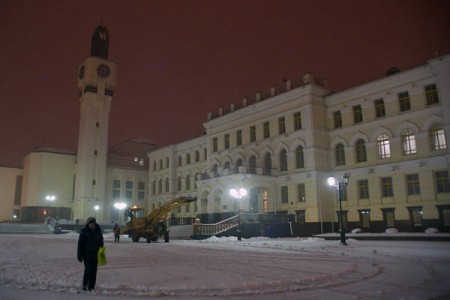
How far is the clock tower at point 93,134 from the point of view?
61031 millimetres

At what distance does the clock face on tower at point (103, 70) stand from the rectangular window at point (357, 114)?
43045 mm

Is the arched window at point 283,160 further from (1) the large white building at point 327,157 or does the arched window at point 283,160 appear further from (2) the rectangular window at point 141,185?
(2) the rectangular window at point 141,185

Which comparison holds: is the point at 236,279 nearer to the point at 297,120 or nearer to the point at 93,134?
the point at 297,120

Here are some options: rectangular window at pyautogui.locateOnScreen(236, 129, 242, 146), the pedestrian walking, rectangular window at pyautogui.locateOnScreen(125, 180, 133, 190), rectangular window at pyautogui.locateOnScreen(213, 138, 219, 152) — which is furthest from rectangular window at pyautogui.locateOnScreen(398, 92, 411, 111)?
rectangular window at pyautogui.locateOnScreen(125, 180, 133, 190)

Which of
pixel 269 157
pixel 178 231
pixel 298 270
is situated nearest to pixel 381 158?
pixel 269 157

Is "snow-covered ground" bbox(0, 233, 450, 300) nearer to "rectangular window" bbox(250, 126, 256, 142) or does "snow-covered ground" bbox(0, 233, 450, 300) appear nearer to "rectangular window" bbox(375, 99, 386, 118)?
"rectangular window" bbox(375, 99, 386, 118)

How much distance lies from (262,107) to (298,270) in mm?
33340

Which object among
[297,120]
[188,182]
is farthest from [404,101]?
[188,182]

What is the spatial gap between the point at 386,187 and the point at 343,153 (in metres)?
5.52

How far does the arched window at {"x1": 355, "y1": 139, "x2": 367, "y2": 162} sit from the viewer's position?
118ft

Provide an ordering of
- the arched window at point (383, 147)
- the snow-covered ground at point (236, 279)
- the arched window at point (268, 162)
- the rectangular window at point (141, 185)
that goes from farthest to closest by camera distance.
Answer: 1. the rectangular window at point (141, 185)
2. the arched window at point (268, 162)
3. the arched window at point (383, 147)
4. the snow-covered ground at point (236, 279)

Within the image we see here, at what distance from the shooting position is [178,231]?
37219mm

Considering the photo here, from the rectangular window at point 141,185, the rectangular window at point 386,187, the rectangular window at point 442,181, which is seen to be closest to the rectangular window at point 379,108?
the rectangular window at point 386,187

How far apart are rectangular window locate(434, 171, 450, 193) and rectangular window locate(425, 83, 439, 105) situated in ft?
18.7
